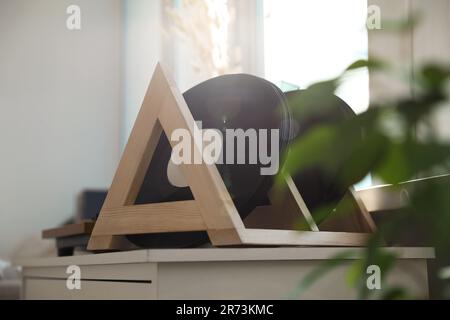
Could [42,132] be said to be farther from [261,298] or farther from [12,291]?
[261,298]

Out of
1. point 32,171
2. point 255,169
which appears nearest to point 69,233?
point 255,169

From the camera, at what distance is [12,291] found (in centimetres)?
266

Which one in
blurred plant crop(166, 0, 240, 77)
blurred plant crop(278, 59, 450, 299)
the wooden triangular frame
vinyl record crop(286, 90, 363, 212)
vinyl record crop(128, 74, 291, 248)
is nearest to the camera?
Answer: blurred plant crop(278, 59, 450, 299)

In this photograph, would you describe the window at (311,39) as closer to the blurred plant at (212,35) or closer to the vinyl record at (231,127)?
the blurred plant at (212,35)

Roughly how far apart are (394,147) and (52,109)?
369 cm

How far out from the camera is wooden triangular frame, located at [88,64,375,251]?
0.84 metres

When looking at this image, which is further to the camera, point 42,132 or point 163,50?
point 42,132

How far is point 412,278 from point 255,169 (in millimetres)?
292

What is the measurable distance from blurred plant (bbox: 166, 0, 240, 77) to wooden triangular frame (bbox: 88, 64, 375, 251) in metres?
1.56

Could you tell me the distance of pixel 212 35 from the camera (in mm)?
2582

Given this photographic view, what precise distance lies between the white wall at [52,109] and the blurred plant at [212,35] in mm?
1292

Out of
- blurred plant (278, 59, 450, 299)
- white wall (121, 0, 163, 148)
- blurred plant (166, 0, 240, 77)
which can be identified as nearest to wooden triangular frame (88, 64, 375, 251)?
blurred plant (278, 59, 450, 299)

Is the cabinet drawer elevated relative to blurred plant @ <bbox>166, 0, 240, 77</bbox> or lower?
lower

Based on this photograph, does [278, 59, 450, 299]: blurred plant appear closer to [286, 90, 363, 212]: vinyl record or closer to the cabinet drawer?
the cabinet drawer
